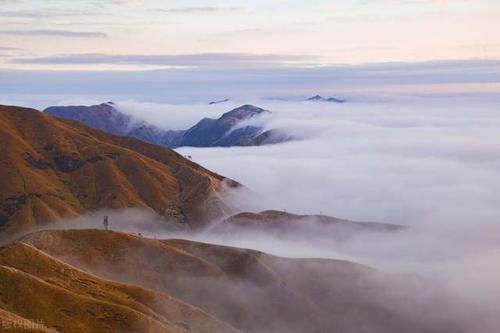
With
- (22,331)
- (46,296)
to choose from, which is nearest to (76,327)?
(46,296)

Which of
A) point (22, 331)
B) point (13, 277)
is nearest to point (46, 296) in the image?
point (13, 277)

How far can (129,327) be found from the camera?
198375mm

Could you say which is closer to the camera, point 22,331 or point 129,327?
point 22,331

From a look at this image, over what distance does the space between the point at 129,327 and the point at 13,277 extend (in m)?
33.7

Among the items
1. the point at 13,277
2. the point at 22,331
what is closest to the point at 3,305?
the point at 13,277

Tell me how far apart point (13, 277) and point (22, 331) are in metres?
41.8

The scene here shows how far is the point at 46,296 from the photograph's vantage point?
649 ft

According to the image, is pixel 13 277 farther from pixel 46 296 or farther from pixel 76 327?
pixel 76 327

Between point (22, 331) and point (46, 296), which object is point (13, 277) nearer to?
point (46, 296)

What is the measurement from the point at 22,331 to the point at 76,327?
30.7 metres

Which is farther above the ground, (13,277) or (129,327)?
(13,277)

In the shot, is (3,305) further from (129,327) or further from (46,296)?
(129,327)

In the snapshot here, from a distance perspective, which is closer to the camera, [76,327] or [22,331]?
[22,331]

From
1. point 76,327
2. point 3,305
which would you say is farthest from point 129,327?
point 3,305
